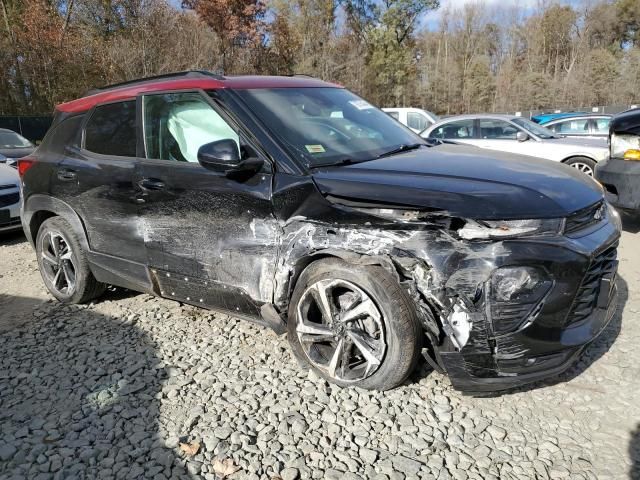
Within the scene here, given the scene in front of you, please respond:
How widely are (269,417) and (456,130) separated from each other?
8091 millimetres

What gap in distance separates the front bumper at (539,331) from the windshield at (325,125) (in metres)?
1.28

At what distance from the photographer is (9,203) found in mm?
6973

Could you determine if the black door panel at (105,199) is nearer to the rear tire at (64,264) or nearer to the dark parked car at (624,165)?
the rear tire at (64,264)

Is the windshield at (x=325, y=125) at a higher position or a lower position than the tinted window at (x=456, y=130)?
higher

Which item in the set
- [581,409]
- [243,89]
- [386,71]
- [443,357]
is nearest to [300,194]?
[243,89]

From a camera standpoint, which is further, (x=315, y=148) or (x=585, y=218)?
(x=315, y=148)

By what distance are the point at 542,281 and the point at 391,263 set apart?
725 mm

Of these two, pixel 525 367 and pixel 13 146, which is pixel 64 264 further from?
pixel 13 146

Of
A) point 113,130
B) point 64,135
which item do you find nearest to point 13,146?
point 64,135

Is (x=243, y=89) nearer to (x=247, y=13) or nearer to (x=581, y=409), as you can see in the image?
(x=581, y=409)

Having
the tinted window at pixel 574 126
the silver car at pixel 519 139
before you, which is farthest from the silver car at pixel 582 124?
the silver car at pixel 519 139

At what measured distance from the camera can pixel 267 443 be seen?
8.53ft

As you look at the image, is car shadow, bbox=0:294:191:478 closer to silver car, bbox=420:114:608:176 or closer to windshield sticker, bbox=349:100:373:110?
windshield sticker, bbox=349:100:373:110

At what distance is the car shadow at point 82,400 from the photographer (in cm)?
251
